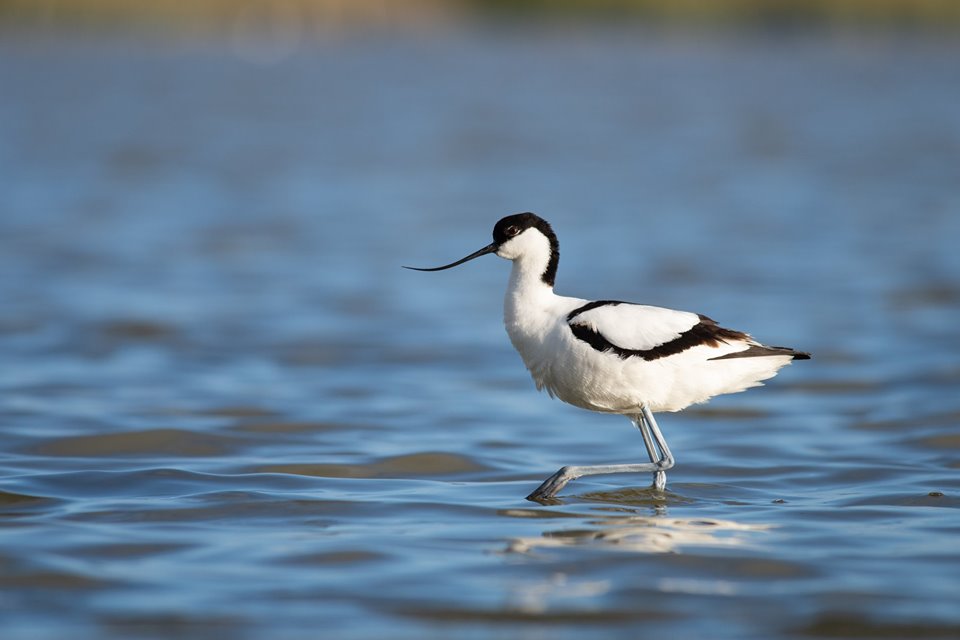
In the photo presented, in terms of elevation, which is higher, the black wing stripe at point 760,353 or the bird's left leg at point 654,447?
the black wing stripe at point 760,353

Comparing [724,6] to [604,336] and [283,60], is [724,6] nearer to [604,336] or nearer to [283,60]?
[283,60]

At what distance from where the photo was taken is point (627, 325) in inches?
260

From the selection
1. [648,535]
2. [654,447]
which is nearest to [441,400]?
[654,447]

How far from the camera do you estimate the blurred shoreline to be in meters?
73.4

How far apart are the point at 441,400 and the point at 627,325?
11.5ft

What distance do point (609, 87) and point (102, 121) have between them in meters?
18.3

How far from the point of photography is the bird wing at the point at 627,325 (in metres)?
6.57

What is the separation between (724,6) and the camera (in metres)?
77.9

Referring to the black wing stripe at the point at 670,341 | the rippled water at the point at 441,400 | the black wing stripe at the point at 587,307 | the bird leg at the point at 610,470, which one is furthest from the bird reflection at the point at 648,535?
the black wing stripe at the point at 587,307

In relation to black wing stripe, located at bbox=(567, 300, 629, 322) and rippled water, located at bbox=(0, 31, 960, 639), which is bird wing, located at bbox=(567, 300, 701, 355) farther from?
rippled water, located at bbox=(0, 31, 960, 639)

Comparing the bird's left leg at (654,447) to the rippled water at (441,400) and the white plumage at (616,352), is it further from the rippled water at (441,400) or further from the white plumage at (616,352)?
the rippled water at (441,400)

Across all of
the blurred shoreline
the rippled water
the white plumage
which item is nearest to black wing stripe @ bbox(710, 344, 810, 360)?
the white plumage

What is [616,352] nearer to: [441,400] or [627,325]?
[627,325]

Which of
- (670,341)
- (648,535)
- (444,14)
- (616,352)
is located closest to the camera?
(648,535)
